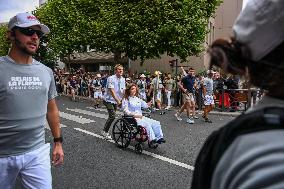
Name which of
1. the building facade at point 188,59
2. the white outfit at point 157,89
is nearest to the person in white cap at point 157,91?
the white outfit at point 157,89

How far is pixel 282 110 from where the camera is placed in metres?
0.92

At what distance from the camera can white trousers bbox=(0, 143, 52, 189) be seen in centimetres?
308

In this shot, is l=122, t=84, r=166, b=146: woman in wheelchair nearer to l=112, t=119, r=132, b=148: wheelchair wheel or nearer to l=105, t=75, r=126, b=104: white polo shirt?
l=112, t=119, r=132, b=148: wheelchair wheel

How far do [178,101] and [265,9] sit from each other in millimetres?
20075

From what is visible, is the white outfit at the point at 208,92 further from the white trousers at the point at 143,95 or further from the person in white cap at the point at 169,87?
the white trousers at the point at 143,95

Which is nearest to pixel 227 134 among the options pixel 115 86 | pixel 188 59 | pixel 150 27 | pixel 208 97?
pixel 115 86

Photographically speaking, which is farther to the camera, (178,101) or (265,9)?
(178,101)

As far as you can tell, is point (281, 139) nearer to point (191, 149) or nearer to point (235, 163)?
point (235, 163)

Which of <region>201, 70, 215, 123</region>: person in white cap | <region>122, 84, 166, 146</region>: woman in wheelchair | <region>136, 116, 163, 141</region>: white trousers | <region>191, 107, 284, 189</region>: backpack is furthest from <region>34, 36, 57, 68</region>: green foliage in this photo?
<region>191, 107, 284, 189</region>: backpack

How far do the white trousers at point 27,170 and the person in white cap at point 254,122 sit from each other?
7.23 feet

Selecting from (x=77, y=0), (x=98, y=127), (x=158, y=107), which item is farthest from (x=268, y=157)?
(x=77, y=0)

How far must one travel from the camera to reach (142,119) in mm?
9172

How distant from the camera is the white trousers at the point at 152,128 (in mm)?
8695

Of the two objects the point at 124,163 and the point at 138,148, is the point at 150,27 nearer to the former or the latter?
the point at 138,148
